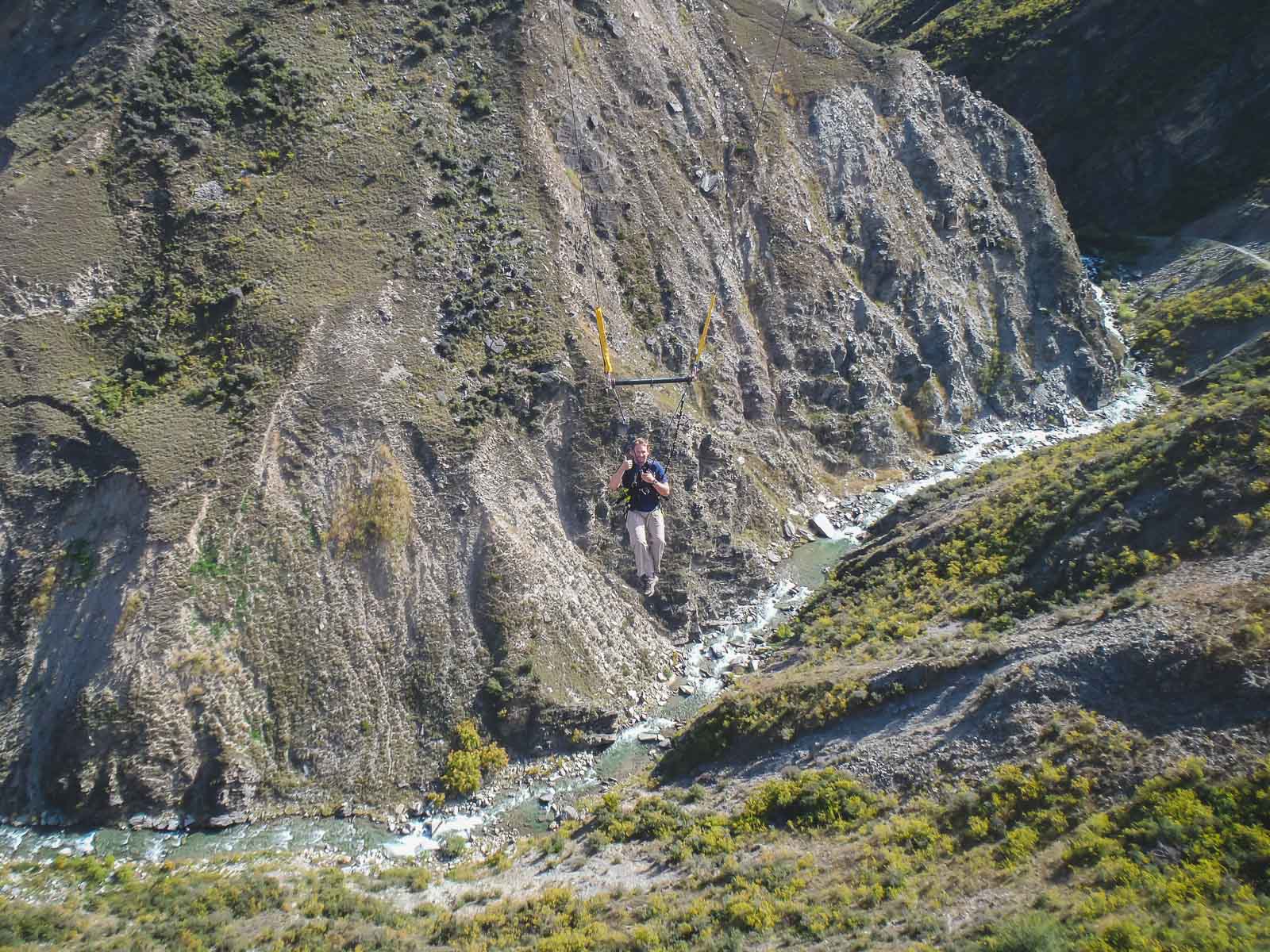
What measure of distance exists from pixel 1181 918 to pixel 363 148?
126 feet

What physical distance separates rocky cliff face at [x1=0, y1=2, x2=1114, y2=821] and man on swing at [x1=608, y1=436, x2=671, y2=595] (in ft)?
32.3

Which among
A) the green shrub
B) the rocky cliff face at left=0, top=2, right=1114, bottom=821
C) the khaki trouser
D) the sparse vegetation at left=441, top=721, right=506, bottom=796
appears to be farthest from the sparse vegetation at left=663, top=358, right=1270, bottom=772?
the green shrub

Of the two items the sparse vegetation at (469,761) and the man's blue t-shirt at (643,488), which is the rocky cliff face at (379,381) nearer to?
the sparse vegetation at (469,761)

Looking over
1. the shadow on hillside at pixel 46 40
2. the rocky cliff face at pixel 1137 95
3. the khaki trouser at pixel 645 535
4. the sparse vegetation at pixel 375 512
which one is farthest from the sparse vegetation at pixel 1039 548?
the rocky cliff face at pixel 1137 95

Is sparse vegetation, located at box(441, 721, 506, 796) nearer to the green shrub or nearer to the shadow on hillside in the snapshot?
the green shrub

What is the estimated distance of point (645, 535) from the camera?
69.7 feet

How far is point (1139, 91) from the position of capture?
6900 cm

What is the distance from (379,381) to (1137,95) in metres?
70.9

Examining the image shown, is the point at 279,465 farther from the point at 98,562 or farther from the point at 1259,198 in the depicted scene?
the point at 1259,198

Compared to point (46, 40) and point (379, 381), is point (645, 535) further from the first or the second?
point (46, 40)

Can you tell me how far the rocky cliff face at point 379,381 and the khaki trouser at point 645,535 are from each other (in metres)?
9.65

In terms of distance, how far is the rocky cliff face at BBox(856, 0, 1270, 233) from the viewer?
65438mm

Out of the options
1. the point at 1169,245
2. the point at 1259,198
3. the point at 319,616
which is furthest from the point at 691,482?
the point at 1259,198

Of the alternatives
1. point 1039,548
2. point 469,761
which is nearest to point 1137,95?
point 1039,548
